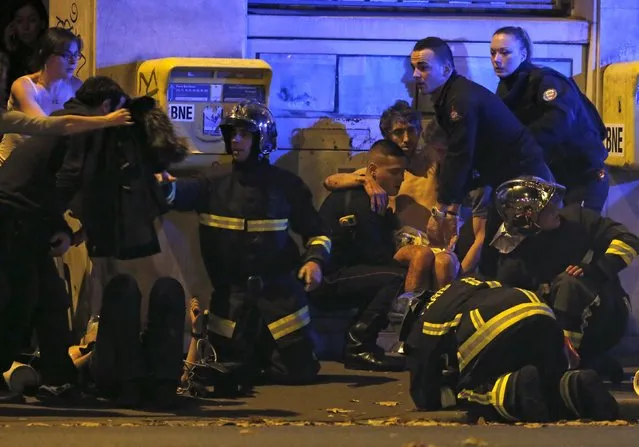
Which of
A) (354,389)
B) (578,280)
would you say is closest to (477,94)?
(578,280)

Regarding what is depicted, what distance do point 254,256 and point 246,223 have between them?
0.67 ft

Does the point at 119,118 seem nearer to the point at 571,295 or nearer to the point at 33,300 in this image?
the point at 33,300

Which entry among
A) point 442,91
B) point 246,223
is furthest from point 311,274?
point 442,91

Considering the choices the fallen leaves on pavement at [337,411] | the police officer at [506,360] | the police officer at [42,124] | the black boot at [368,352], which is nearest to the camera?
the police officer at [506,360]

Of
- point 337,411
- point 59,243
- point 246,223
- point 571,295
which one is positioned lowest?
point 337,411

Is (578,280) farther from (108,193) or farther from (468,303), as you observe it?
(108,193)

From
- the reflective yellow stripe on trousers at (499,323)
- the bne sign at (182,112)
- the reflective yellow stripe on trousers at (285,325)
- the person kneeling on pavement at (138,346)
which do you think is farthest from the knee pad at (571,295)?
the bne sign at (182,112)

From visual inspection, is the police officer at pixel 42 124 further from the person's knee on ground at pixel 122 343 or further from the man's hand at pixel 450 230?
the man's hand at pixel 450 230

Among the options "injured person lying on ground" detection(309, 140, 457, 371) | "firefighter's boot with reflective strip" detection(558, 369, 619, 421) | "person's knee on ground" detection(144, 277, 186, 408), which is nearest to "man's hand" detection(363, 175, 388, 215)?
"injured person lying on ground" detection(309, 140, 457, 371)

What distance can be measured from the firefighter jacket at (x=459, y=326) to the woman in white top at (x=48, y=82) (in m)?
2.63

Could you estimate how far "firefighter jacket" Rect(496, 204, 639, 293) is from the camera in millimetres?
8266

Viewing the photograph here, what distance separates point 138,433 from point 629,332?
14.5ft

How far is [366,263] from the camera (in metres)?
9.06

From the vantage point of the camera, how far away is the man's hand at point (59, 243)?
7.61 meters
